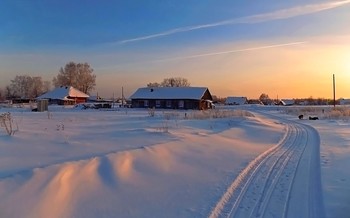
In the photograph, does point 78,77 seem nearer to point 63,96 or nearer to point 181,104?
point 63,96

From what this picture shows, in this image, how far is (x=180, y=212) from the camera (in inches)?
257

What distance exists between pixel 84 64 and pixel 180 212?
118140 millimetres

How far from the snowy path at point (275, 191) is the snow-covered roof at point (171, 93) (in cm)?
6097

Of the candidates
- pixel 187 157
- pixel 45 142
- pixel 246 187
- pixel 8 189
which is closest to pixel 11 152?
pixel 45 142

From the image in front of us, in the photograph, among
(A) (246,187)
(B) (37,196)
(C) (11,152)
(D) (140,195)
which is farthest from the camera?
(C) (11,152)

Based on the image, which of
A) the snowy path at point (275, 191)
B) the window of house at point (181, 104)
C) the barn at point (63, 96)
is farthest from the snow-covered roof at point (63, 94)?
the snowy path at point (275, 191)

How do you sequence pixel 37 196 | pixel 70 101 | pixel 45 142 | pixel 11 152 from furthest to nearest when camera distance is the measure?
pixel 70 101, pixel 45 142, pixel 11 152, pixel 37 196

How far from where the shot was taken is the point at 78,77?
119 meters

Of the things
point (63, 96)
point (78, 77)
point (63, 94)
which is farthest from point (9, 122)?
point (78, 77)

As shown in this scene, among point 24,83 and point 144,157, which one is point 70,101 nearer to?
point 24,83

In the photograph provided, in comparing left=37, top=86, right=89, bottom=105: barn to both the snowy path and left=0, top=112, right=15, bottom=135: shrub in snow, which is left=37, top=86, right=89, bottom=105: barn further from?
the snowy path

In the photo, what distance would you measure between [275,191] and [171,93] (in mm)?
68110

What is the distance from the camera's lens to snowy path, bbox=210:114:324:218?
257 inches

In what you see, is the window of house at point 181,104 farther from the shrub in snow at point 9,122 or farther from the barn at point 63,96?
the shrub in snow at point 9,122
